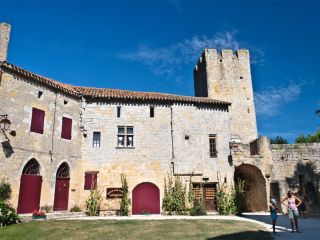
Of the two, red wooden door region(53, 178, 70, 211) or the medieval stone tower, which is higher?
the medieval stone tower

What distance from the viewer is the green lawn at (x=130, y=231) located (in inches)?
369

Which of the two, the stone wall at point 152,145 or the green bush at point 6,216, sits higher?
the stone wall at point 152,145

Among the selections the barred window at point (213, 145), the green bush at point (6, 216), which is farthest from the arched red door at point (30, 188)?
the barred window at point (213, 145)

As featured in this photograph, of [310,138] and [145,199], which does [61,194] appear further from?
[310,138]

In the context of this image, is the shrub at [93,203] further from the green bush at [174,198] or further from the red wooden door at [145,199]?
the green bush at [174,198]

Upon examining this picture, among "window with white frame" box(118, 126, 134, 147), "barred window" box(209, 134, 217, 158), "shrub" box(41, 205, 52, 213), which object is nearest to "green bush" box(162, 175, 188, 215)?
"barred window" box(209, 134, 217, 158)

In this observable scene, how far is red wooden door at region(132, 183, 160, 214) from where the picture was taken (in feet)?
56.7

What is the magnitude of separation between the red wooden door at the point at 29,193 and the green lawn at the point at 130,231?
9.06ft

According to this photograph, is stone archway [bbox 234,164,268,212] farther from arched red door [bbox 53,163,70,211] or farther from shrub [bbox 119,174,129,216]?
arched red door [bbox 53,163,70,211]

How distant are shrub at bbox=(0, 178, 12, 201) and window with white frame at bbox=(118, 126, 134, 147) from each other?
→ 682 centimetres

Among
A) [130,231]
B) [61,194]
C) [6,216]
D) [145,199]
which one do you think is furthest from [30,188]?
[130,231]

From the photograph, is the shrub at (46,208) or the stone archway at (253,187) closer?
the shrub at (46,208)

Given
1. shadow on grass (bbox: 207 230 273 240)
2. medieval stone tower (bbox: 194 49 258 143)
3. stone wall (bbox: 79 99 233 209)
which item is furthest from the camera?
medieval stone tower (bbox: 194 49 258 143)

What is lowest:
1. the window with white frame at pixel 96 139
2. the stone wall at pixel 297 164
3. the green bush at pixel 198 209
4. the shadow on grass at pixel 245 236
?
the shadow on grass at pixel 245 236
